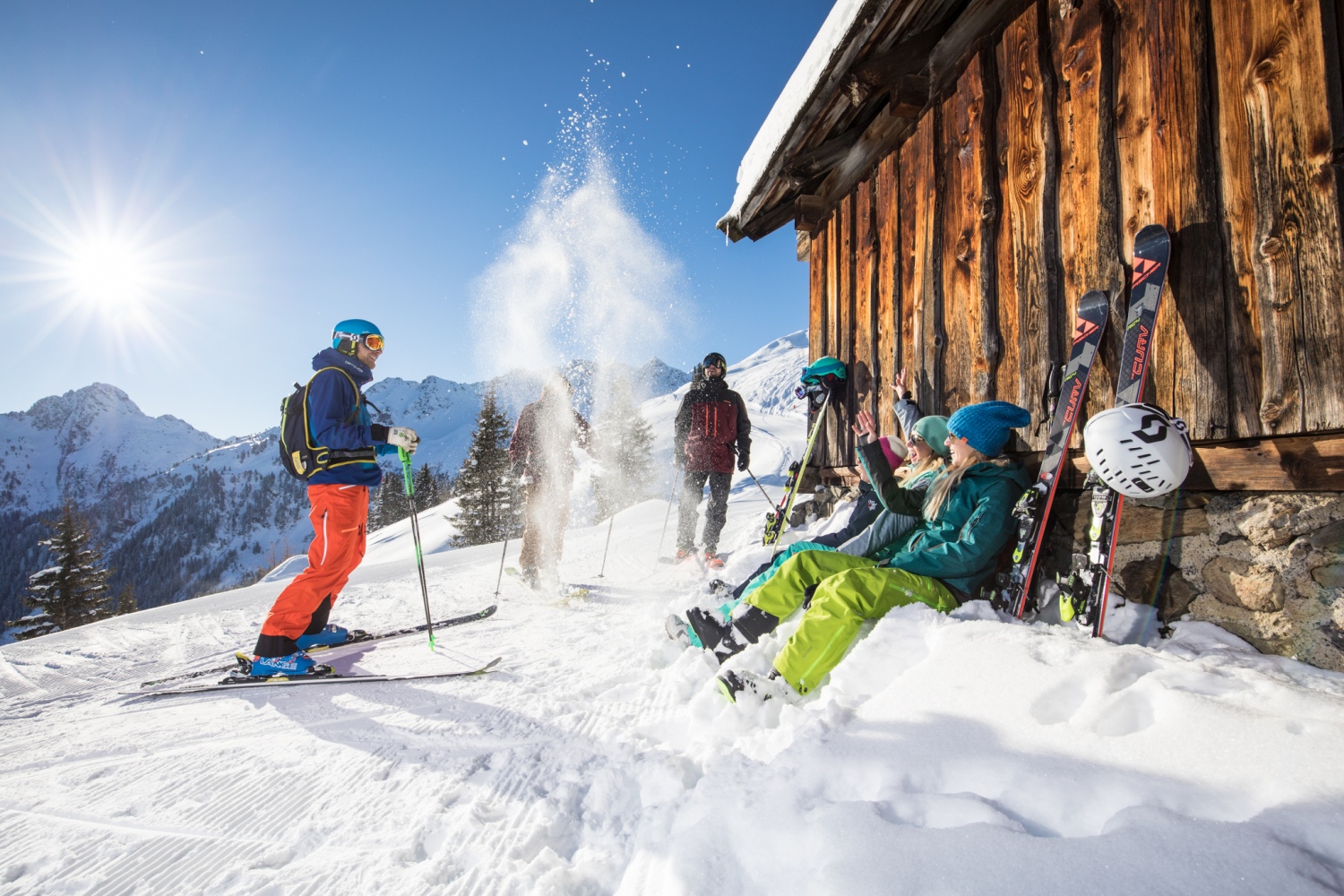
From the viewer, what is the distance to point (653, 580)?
537cm

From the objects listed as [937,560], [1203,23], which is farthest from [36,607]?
[1203,23]

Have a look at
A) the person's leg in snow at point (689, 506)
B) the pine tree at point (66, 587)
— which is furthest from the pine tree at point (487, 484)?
the person's leg in snow at point (689, 506)

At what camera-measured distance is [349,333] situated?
3.61 m

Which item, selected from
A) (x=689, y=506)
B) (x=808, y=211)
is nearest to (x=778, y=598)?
(x=689, y=506)

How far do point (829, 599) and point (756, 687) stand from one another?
442 mm

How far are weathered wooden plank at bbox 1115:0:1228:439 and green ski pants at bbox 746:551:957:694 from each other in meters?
1.27

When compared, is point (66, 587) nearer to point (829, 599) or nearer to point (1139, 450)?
point (829, 599)

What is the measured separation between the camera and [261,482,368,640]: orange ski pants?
3.13 meters

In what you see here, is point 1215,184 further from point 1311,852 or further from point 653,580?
point 653,580

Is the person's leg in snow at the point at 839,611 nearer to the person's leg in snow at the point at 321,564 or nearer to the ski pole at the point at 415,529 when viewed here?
the ski pole at the point at 415,529

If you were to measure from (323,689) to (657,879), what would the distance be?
2.41 metres

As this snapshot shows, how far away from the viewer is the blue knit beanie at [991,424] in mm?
2785

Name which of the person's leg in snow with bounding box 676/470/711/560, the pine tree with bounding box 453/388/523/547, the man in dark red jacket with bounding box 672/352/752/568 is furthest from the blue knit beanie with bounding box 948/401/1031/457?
the pine tree with bounding box 453/388/523/547

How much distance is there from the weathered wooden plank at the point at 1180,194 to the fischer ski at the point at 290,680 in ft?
11.5
